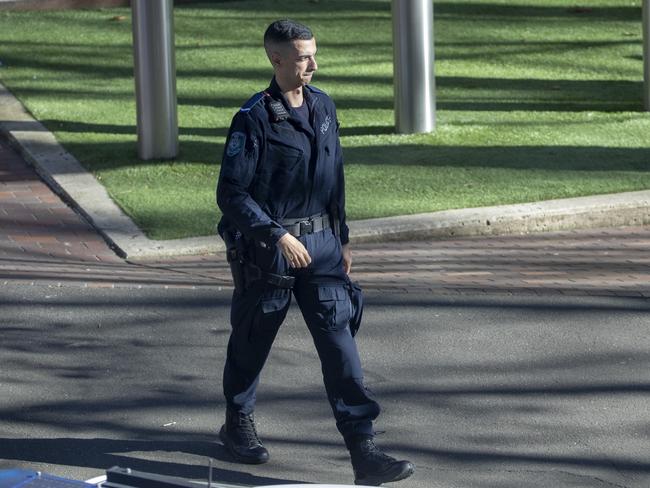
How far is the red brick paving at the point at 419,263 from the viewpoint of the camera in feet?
26.0

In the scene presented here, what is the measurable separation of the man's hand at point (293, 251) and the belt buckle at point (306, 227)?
20 cm

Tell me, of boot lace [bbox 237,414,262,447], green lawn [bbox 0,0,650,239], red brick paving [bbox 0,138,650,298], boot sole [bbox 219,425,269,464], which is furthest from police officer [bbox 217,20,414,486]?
green lawn [bbox 0,0,650,239]

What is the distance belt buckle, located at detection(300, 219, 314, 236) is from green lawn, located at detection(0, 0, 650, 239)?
405 centimetres

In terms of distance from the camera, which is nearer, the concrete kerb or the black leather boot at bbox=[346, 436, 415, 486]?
the black leather boot at bbox=[346, 436, 415, 486]

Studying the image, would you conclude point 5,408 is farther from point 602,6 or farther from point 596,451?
point 602,6

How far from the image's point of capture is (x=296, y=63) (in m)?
4.92

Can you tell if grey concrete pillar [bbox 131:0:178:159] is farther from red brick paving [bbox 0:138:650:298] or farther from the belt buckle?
the belt buckle

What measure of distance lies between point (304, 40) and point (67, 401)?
2198mm

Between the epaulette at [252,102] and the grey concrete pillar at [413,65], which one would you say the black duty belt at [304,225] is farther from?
the grey concrete pillar at [413,65]


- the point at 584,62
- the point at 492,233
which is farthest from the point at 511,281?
the point at 584,62

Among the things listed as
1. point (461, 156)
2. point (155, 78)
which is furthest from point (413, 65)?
point (155, 78)

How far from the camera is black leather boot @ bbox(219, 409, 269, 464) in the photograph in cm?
535

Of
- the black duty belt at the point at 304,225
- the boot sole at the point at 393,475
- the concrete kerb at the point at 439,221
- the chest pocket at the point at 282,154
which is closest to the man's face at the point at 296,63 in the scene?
the chest pocket at the point at 282,154

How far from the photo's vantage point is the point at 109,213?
381 inches
